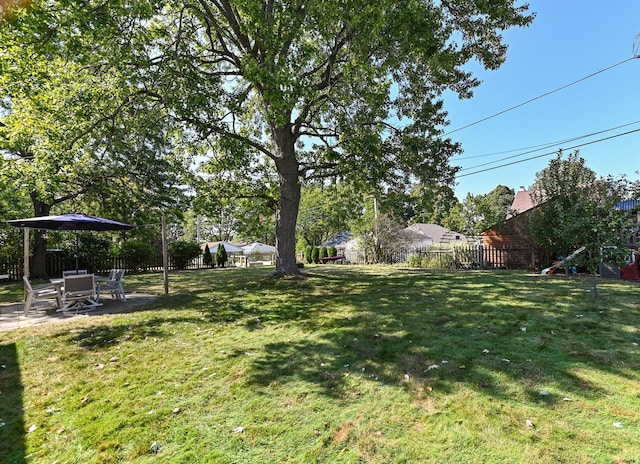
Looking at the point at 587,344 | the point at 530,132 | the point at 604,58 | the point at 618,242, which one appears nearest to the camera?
the point at 587,344

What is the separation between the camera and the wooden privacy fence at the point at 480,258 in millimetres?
14454

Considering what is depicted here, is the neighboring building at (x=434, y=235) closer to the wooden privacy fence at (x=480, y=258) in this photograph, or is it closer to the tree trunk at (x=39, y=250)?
the wooden privacy fence at (x=480, y=258)

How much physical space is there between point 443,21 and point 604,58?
317 inches

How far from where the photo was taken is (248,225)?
15.2 m

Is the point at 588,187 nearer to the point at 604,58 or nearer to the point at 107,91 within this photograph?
the point at 604,58

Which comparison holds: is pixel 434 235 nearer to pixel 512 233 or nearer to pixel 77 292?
pixel 512 233

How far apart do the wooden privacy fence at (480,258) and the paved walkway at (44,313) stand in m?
13.7

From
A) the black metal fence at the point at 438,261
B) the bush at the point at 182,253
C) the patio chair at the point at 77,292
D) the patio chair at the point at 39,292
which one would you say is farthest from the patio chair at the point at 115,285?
the bush at the point at 182,253

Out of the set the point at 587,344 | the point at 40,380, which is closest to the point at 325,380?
the point at 40,380

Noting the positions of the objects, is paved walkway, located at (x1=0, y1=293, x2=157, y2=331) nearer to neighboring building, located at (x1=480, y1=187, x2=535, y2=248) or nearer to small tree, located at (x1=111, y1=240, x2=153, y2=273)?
small tree, located at (x1=111, y1=240, x2=153, y2=273)

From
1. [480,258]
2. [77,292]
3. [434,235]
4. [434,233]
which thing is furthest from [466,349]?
[434,233]

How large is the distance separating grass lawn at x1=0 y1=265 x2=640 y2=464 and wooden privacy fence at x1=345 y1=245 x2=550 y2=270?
8856mm

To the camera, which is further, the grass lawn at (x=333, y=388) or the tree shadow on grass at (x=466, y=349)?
the tree shadow on grass at (x=466, y=349)

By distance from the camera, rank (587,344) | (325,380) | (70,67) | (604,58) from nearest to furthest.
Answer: (325,380), (587,344), (70,67), (604,58)
